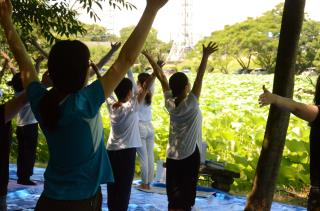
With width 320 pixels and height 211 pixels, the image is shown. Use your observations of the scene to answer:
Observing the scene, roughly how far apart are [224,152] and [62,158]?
21.8 ft

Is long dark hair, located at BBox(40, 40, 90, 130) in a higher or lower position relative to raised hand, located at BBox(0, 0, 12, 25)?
lower

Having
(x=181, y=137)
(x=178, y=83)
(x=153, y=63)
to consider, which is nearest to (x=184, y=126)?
(x=181, y=137)

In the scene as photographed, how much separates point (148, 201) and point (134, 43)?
4.26 meters

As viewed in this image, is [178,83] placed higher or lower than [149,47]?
lower

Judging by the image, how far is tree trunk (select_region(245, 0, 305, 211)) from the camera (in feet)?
14.1

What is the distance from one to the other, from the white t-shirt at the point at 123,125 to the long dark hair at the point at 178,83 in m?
0.39

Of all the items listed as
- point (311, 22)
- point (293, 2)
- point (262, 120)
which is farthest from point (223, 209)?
point (311, 22)

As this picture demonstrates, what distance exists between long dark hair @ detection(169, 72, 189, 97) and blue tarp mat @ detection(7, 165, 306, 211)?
168 cm

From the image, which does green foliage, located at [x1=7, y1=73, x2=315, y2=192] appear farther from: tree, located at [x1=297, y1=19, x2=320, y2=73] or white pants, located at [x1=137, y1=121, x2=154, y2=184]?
tree, located at [x1=297, y1=19, x2=320, y2=73]

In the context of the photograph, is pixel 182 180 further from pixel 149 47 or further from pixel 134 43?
pixel 149 47

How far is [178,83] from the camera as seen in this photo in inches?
177

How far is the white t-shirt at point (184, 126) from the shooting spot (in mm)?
4523

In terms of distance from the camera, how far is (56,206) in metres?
2.08

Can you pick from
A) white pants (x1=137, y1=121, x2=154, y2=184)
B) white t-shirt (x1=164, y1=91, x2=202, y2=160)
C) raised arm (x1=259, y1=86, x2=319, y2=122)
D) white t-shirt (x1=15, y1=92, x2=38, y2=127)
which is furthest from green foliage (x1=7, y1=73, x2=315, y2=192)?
raised arm (x1=259, y1=86, x2=319, y2=122)
